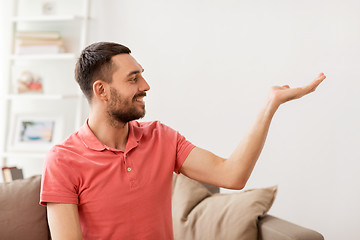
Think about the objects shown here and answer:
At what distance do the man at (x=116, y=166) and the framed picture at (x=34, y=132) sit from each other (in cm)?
181

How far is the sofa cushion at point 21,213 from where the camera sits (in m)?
1.94

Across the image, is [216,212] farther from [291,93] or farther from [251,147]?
[291,93]

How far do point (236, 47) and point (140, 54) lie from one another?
0.72m

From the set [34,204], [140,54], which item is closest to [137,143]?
[34,204]

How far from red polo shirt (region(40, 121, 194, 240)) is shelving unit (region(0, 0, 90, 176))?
180cm

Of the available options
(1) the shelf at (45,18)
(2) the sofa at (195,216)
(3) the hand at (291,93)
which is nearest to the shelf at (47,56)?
(1) the shelf at (45,18)

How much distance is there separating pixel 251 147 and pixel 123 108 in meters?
0.48

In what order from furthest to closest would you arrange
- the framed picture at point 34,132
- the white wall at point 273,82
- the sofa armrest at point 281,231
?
the framed picture at point 34,132 → the white wall at point 273,82 → the sofa armrest at point 281,231

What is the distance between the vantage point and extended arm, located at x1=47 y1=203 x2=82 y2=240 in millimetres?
1481

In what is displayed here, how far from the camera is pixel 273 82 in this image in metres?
2.94

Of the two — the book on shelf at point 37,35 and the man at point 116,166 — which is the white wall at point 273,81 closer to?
the book on shelf at point 37,35

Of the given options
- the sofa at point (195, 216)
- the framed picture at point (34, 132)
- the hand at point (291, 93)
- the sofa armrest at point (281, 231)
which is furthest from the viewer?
the framed picture at point (34, 132)

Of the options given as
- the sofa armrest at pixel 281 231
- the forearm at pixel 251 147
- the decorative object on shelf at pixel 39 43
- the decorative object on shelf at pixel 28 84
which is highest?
the decorative object on shelf at pixel 39 43

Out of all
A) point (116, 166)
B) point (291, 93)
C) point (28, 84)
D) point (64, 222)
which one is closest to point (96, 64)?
point (116, 166)
